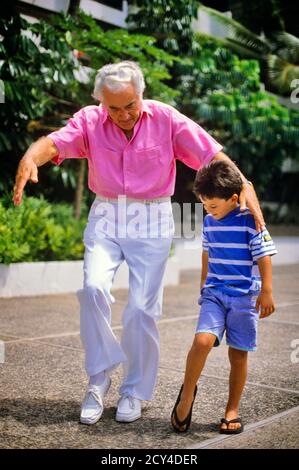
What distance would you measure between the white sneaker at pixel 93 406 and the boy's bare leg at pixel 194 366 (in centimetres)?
39

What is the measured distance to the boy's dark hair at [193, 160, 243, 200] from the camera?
2850 mm

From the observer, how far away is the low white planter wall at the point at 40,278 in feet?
22.9

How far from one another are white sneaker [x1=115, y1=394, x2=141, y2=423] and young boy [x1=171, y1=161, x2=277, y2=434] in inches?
9.2

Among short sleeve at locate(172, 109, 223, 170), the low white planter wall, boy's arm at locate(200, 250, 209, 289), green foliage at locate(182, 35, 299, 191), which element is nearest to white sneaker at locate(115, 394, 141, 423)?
boy's arm at locate(200, 250, 209, 289)

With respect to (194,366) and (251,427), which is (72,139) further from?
(251,427)

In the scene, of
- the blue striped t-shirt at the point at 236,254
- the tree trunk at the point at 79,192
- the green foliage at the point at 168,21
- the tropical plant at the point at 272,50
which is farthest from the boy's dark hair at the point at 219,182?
the tropical plant at the point at 272,50

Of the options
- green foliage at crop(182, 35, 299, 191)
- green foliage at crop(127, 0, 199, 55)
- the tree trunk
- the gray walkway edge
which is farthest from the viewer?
green foliage at crop(182, 35, 299, 191)

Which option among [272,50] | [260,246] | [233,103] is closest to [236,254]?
[260,246]

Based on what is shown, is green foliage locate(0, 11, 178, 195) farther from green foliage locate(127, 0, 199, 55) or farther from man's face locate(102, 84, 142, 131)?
man's face locate(102, 84, 142, 131)

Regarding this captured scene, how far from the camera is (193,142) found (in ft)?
10.1

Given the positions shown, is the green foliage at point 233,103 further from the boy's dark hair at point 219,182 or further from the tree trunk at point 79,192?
the boy's dark hair at point 219,182

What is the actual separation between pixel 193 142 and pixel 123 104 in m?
0.41

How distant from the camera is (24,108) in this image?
8.06 meters
